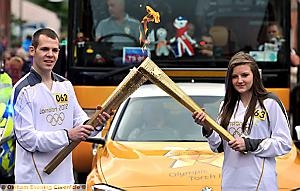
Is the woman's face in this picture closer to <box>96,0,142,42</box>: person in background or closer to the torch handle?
the torch handle

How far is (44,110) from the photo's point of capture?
5.68 meters

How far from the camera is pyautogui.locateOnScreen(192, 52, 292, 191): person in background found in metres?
5.47

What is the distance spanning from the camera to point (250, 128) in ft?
18.0

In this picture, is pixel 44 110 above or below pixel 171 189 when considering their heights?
above

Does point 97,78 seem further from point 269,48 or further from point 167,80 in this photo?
point 167,80

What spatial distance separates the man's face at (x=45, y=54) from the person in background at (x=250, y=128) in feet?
3.70

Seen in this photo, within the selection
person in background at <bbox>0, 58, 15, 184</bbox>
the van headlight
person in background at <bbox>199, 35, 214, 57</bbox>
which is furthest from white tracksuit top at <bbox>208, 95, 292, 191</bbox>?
person in background at <bbox>199, 35, 214, 57</bbox>

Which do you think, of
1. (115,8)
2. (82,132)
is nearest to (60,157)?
(82,132)

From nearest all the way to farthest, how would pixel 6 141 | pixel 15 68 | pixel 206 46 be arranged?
pixel 6 141
pixel 206 46
pixel 15 68

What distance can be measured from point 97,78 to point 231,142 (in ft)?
17.3

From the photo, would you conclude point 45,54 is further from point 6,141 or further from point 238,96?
point 6,141

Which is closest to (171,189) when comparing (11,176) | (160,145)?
(160,145)

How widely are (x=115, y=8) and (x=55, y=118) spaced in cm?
486

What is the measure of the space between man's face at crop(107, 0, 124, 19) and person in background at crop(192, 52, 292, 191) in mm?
5030
